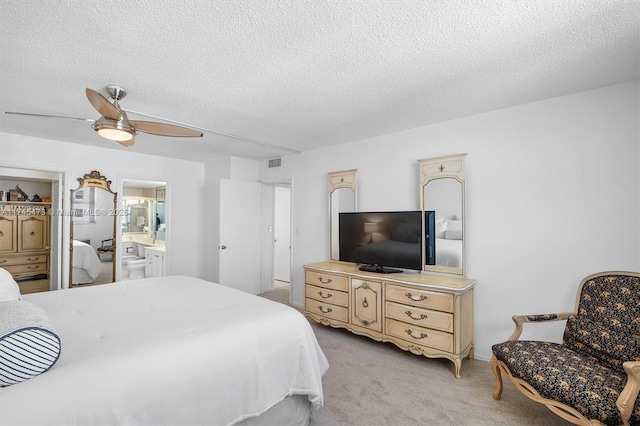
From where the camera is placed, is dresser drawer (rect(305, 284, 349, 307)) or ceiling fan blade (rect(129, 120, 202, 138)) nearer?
ceiling fan blade (rect(129, 120, 202, 138))

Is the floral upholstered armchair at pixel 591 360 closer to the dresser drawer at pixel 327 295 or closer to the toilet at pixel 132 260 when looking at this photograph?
the dresser drawer at pixel 327 295

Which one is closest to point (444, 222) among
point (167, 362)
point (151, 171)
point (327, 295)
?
point (327, 295)

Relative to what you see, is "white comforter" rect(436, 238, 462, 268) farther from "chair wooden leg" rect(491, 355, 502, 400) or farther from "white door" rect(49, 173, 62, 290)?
"white door" rect(49, 173, 62, 290)

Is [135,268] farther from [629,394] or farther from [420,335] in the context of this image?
[629,394]

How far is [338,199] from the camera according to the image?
4180mm

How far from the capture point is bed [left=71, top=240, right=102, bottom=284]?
4.20 m

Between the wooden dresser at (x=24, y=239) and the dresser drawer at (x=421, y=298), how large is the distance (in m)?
5.33

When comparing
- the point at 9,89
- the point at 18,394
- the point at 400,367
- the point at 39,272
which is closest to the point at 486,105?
the point at 400,367

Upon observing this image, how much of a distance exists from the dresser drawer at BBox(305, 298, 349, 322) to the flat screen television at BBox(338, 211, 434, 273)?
0.57m

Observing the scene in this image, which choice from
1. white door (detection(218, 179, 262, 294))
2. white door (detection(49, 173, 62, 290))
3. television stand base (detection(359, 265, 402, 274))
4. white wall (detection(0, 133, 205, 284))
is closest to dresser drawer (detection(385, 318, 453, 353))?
television stand base (detection(359, 265, 402, 274))

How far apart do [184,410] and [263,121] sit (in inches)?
106

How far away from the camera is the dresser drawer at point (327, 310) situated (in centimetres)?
342

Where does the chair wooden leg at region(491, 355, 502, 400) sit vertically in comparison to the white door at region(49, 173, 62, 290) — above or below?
below

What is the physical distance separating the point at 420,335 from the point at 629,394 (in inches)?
57.4
